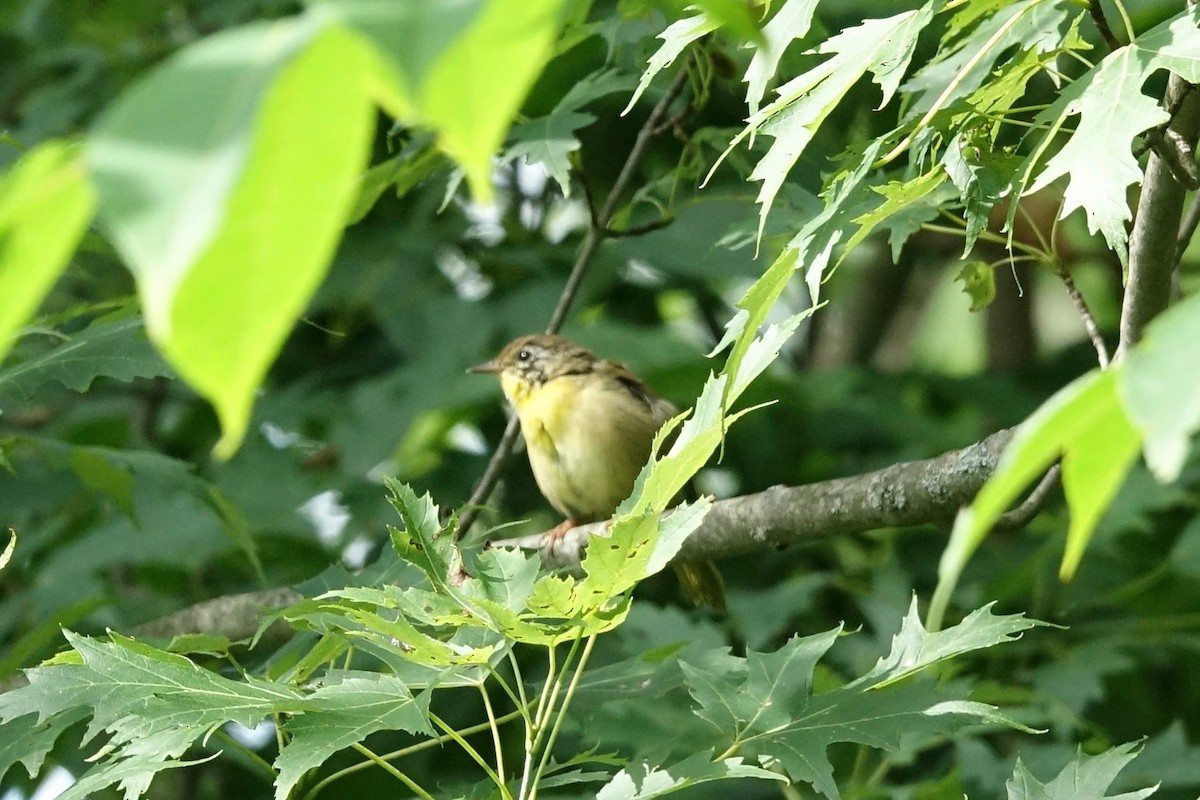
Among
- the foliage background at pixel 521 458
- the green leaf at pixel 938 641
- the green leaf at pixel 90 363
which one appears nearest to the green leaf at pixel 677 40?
the green leaf at pixel 938 641

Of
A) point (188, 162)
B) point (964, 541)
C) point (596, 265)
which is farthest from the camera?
point (596, 265)

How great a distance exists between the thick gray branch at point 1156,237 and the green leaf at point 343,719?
140 cm

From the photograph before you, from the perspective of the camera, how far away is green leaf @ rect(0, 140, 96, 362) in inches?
43.6

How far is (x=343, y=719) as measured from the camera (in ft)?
8.30

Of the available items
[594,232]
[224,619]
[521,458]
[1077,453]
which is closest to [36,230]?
[1077,453]

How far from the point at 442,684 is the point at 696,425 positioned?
2.18ft

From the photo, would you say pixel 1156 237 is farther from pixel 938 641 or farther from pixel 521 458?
pixel 521 458

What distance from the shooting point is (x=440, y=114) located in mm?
1030

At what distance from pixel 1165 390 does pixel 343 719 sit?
5.79ft

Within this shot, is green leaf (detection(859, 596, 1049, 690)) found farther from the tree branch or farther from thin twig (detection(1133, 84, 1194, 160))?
thin twig (detection(1133, 84, 1194, 160))

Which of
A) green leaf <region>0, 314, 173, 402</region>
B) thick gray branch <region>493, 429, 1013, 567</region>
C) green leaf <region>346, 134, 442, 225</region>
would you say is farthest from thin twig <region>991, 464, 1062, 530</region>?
green leaf <region>0, 314, 173, 402</region>

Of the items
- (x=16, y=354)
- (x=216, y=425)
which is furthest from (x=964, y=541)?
(x=216, y=425)

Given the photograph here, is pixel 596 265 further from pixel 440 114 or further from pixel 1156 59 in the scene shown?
pixel 440 114

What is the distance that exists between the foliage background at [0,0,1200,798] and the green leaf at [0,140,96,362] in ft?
11.4
